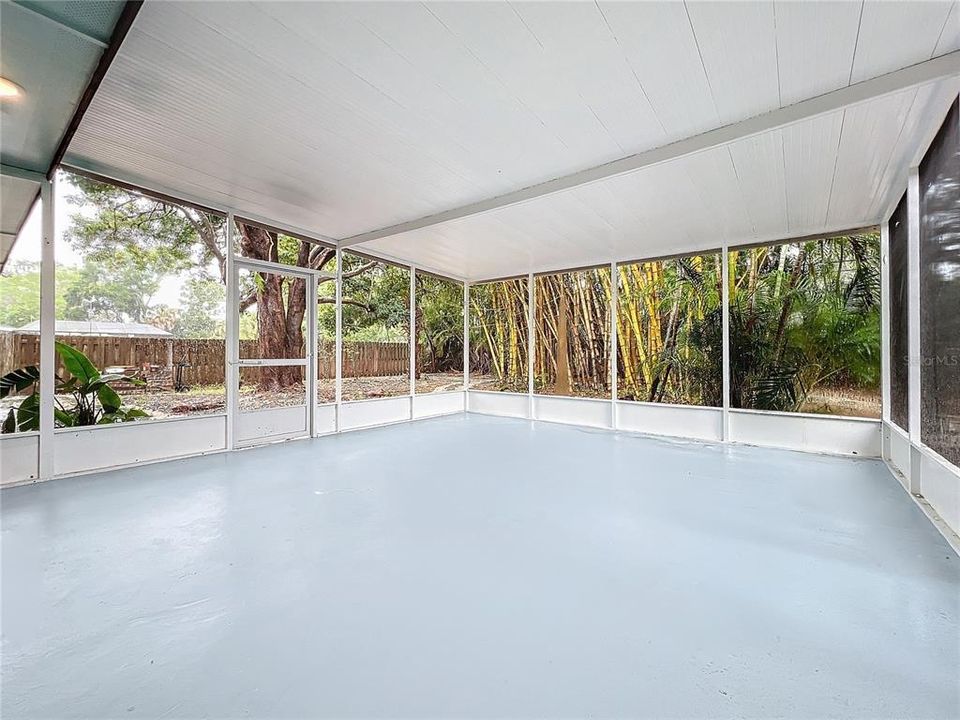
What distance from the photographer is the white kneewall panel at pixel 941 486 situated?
264cm

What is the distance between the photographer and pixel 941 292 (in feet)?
9.45

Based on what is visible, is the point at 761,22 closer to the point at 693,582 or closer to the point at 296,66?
the point at 296,66

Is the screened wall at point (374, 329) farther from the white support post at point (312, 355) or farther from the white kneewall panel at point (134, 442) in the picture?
the white kneewall panel at point (134, 442)

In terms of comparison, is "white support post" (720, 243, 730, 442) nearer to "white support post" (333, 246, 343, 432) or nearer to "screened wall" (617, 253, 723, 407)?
"screened wall" (617, 253, 723, 407)

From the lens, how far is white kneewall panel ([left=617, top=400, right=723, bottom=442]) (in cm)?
593

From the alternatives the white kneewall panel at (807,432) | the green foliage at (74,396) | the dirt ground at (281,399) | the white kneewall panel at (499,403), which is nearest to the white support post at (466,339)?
the white kneewall panel at (499,403)

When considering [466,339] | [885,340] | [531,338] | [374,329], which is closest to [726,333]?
[885,340]

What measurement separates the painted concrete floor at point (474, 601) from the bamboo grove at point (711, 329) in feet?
6.71

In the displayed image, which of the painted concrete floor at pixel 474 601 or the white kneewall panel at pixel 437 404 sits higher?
the white kneewall panel at pixel 437 404

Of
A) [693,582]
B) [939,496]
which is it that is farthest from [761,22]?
[939,496]

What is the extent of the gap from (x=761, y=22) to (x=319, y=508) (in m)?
3.88

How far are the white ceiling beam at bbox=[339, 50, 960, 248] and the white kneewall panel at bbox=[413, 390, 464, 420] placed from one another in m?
3.83

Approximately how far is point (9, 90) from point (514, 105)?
115 inches

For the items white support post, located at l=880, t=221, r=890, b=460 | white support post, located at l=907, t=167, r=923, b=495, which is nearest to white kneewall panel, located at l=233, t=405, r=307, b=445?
white support post, located at l=907, t=167, r=923, b=495
